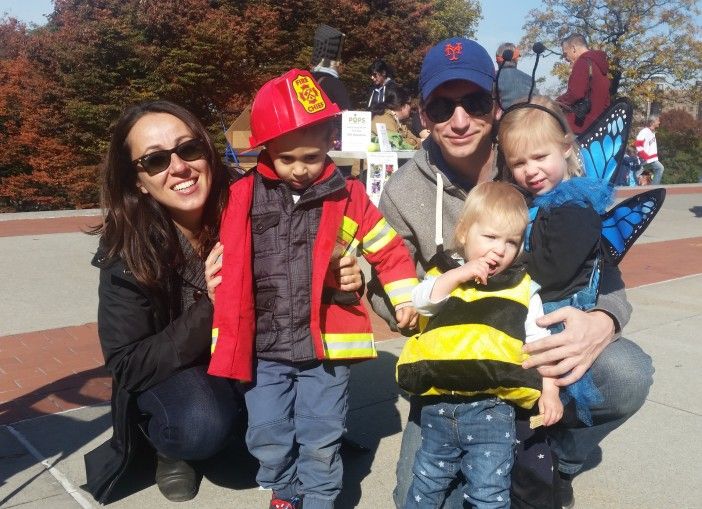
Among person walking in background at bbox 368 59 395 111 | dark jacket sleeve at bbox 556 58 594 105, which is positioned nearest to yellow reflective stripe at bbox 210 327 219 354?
dark jacket sleeve at bbox 556 58 594 105

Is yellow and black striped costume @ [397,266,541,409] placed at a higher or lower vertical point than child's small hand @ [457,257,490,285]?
lower

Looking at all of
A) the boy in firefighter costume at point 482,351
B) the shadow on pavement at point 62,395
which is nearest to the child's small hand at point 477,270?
the boy in firefighter costume at point 482,351

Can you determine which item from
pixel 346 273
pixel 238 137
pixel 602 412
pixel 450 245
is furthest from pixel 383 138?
pixel 602 412

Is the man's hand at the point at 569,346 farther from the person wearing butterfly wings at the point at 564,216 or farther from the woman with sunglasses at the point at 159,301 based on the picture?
the woman with sunglasses at the point at 159,301

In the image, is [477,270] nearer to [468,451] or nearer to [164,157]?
[468,451]

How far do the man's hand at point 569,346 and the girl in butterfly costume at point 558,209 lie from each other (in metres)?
0.07

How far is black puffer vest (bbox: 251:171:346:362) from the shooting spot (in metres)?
2.82

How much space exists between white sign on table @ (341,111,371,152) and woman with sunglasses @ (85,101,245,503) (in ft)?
21.0

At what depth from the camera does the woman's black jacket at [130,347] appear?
2910 mm

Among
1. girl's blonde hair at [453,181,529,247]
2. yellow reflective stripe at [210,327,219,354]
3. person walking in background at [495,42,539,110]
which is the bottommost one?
yellow reflective stripe at [210,327,219,354]

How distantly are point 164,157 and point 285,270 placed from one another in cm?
64

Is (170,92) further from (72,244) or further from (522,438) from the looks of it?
(522,438)

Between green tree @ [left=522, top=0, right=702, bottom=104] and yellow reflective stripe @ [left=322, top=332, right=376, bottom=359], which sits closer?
yellow reflective stripe @ [left=322, top=332, right=376, bottom=359]

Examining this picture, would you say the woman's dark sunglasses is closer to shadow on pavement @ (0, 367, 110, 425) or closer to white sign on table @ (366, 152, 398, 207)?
shadow on pavement @ (0, 367, 110, 425)
